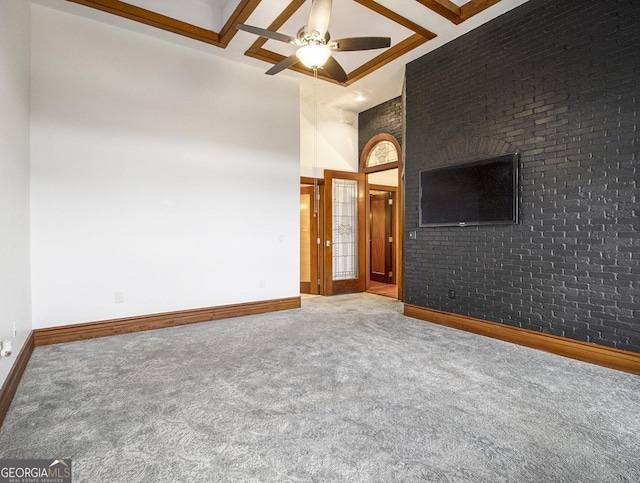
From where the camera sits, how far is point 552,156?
3.37 m

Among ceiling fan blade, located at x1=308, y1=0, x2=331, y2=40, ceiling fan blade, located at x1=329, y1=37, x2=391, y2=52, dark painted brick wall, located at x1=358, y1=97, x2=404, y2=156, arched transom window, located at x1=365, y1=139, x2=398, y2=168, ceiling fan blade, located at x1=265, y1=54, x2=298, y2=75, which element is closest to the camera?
ceiling fan blade, located at x1=308, y1=0, x2=331, y2=40

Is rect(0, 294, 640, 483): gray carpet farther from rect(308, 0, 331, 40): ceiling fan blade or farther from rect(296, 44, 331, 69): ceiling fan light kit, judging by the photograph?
rect(308, 0, 331, 40): ceiling fan blade

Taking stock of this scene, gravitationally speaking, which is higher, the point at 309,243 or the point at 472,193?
the point at 472,193

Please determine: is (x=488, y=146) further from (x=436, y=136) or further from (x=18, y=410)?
(x=18, y=410)

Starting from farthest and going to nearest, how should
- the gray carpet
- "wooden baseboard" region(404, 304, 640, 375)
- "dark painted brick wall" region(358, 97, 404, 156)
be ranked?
"dark painted brick wall" region(358, 97, 404, 156), "wooden baseboard" region(404, 304, 640, 375), the gray carpet

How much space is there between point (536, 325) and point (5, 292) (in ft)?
15.2

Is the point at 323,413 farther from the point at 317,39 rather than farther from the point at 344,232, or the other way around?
the point at 344,232

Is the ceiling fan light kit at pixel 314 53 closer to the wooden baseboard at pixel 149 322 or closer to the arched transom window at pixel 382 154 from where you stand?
the wooden baseboard at pixel 149 322

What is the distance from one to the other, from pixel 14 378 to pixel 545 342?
464 centimetres

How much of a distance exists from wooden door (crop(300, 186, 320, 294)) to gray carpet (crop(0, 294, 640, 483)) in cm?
304

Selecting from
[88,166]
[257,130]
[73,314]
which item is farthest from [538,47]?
[73,314]

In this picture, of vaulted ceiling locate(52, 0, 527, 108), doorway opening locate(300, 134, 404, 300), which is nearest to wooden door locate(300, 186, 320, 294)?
doorway opening locate(300, 134, 404, 300)

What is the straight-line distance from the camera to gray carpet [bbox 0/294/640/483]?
66.1 inches

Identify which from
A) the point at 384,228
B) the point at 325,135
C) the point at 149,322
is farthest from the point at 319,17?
the point at 384,228
